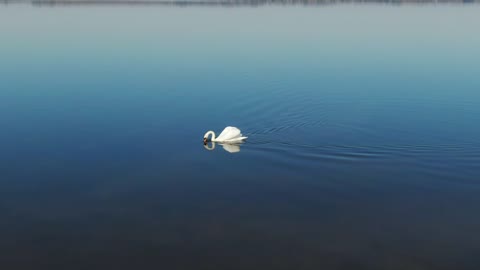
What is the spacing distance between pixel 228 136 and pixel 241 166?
13.2ft

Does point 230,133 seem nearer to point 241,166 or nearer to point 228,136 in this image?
point 228,136

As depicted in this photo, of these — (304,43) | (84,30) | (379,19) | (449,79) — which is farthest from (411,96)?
(379,19)

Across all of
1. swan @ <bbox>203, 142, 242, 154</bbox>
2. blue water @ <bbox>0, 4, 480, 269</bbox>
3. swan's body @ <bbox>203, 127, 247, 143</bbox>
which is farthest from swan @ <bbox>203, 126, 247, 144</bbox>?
blue water @ <bbox>0, 4, 480, 269</bbox>

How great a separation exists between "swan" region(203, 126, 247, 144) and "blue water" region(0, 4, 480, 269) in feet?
1.79

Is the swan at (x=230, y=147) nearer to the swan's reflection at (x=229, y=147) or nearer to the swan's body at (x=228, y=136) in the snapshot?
the swan's reflection at (x=229, y=147)

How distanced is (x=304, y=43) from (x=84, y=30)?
4646 cm

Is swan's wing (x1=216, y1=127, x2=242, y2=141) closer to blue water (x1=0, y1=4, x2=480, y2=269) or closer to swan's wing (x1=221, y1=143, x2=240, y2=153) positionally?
swan's wing (x1=221, y1=143, x2=240, y2=153)

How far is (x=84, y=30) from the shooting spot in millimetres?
112500

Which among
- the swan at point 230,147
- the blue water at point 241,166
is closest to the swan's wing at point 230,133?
the swan at point 230,147

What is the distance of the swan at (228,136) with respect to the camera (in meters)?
35.0

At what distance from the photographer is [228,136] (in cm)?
3503

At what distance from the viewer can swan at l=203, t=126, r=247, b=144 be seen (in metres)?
35.0

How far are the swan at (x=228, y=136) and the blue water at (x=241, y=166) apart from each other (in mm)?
546

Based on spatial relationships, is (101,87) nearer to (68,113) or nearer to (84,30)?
(68,113)
